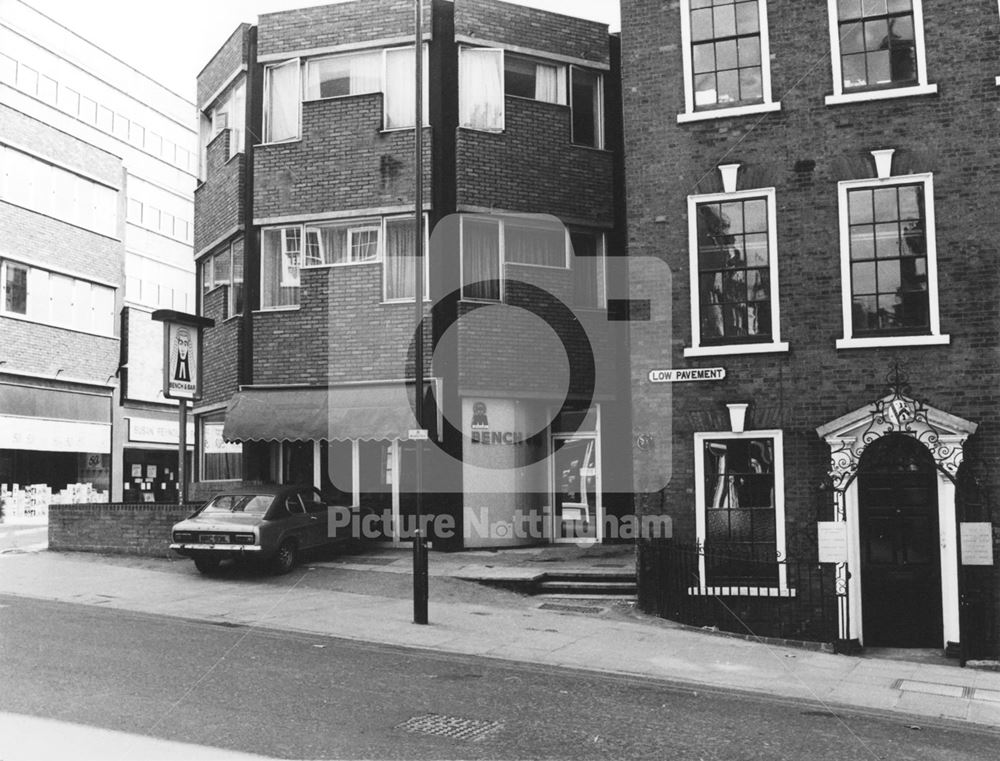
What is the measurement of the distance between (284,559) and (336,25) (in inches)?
412

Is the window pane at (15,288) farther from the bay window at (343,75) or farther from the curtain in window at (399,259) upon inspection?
the curtain in window at (399,259)

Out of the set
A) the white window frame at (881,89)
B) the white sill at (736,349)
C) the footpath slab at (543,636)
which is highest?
the white window frame at (881,89)

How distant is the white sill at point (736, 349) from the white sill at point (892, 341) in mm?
801

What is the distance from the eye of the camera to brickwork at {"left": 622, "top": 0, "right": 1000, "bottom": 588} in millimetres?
13516

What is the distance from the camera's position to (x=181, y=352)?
18.8 meters

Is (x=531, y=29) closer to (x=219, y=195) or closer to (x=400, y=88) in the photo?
(x=400, y=88)

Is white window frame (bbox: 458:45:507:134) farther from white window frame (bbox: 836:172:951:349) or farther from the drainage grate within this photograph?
the drainage grate

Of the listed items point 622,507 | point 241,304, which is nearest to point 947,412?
point 622,507

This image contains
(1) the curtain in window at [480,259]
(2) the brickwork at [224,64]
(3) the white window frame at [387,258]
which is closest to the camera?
(3) the white window frame at [387,258]

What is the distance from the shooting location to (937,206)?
1373cm

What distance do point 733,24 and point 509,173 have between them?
592 cm

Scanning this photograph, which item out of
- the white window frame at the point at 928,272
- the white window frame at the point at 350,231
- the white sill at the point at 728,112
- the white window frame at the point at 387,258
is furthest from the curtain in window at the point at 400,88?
the white window frame at the point at 928,272

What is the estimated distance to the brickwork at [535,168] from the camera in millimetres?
19391

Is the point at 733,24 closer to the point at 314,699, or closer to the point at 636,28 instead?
the point at 636,28
